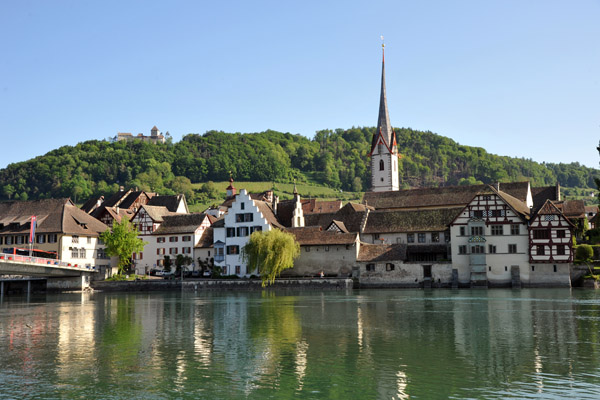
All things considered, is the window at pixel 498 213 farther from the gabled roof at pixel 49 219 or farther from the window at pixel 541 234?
the gabled roof at pixel 49 219

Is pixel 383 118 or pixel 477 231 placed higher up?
pixel 383 118

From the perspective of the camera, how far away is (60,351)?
29.5m

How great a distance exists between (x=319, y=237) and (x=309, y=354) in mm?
56389

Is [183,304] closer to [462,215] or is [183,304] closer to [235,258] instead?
[235,258]

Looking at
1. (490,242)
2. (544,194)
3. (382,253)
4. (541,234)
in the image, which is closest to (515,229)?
(541,234)

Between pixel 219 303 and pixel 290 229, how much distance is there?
3136 centimetres

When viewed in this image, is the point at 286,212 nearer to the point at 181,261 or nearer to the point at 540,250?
the point at 181,261

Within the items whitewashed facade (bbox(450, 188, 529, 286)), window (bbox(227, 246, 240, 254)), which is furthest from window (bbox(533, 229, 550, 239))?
window (bbox(227, 246, 240, 254))

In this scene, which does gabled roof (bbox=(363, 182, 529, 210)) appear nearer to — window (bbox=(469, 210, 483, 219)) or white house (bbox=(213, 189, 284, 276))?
window (bbox=(469, 210, 483, 219))

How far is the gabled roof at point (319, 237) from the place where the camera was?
81500 millimetres

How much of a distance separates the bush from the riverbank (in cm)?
2580

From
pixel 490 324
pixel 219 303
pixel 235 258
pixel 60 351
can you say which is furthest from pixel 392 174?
pixel 60 351

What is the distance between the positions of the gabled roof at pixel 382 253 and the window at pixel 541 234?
48.7 ft

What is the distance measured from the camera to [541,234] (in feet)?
248
